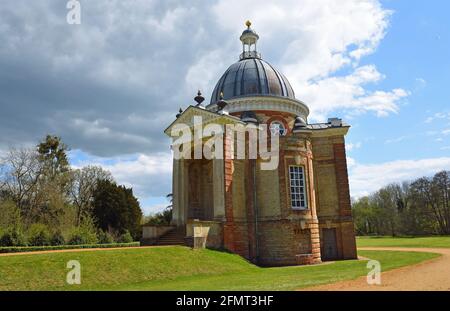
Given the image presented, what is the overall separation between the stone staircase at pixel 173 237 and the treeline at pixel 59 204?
724 centimetres

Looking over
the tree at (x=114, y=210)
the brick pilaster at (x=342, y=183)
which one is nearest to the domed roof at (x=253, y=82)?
the brick pilaster at (x=342, y=183)

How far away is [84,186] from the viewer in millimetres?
48406

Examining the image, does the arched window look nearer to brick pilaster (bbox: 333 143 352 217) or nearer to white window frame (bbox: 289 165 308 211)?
brick pilaster (bbox: 333 143 352 217)

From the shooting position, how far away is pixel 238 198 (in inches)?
1016

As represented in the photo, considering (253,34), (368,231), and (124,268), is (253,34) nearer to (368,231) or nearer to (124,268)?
(124,268)

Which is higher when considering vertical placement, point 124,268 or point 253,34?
point 253,34

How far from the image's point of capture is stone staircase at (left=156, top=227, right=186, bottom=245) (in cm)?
2420

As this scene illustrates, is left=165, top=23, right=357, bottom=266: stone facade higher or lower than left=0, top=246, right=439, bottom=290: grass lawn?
higher

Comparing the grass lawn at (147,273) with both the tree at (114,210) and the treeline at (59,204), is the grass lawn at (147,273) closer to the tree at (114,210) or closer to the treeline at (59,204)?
the treeline at (59,204)

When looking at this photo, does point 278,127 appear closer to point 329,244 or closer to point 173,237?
point 329,244

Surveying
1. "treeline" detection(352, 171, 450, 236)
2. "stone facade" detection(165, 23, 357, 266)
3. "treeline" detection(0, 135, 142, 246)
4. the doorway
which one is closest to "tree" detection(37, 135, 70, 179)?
"treeline" detection(0, 135, 142, 246)

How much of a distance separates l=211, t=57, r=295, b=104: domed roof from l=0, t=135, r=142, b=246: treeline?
56.7ft
